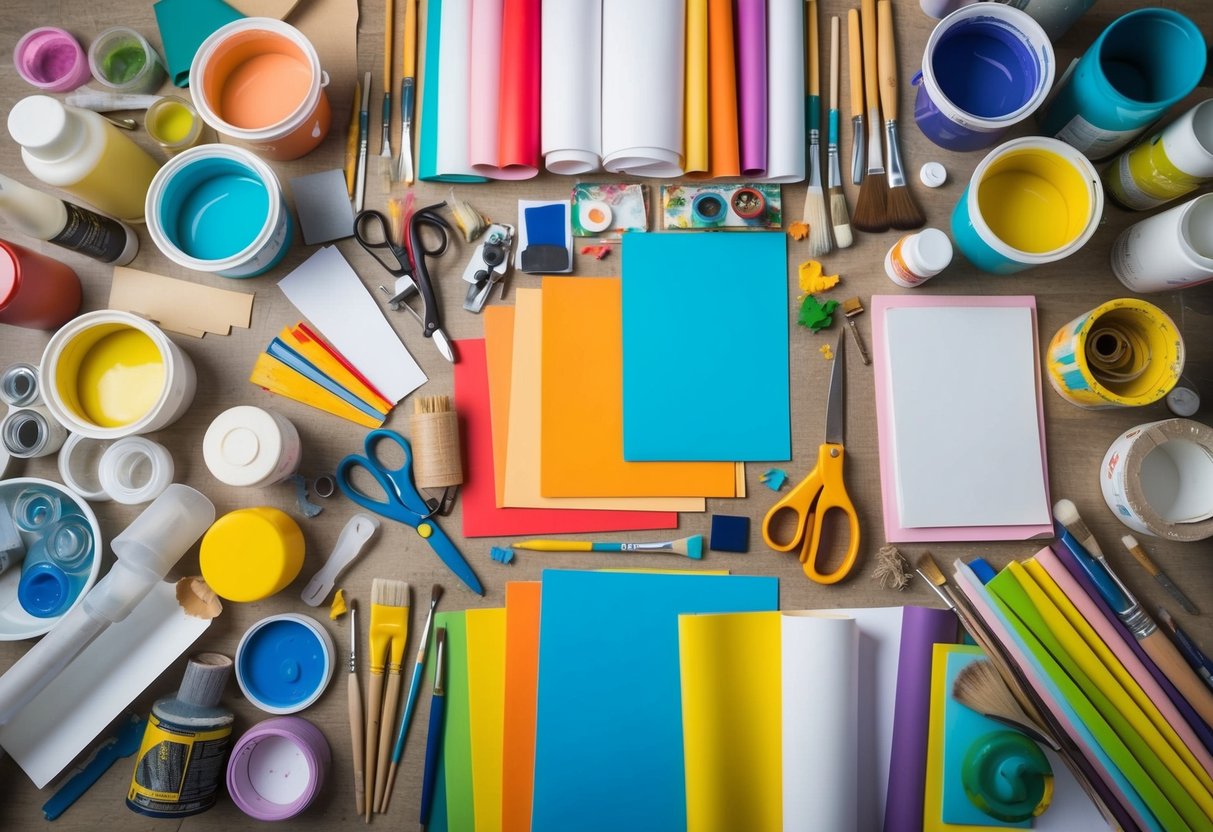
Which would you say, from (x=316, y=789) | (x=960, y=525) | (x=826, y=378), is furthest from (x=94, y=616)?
(x=960, y=525)

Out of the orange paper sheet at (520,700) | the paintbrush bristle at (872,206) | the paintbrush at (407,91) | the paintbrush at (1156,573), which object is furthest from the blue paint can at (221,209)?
the paintbrush at (1156,573)

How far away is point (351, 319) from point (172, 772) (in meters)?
0.58

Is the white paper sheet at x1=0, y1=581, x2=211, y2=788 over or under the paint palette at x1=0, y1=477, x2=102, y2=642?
under

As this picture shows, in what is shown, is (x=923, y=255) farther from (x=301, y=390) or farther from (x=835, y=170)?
(x=301, y=390)

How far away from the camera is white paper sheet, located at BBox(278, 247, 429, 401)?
977 mm

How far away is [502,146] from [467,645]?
0.64 metres

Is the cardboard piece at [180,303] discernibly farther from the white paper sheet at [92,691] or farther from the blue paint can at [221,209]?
the white paper sheet at [92,691]

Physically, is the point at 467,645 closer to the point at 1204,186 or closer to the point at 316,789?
the point at 316,789

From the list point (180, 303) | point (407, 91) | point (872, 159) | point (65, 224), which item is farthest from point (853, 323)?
point (65, 224)

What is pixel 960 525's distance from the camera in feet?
3.10

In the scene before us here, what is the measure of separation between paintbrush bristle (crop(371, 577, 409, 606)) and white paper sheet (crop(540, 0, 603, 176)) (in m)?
0.59

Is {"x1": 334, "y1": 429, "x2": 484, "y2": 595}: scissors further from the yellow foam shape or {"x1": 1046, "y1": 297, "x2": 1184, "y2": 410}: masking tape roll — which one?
{"x1": 1046, "y1": 297, "x2": 1184, "y2": 410}: masking tape roll

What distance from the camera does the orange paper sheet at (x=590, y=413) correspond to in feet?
3.17

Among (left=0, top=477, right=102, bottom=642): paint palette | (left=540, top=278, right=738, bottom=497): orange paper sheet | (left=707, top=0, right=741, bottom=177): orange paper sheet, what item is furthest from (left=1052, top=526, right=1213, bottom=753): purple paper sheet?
(left=0, top=477, right=102, bottom=642): paint palette
